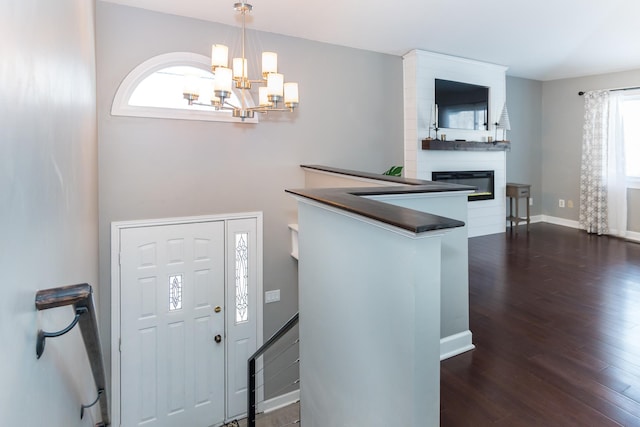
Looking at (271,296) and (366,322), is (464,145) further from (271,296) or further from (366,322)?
(366,322)

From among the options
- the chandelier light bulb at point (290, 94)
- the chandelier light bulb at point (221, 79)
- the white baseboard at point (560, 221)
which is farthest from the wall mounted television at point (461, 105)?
the chandelier light bulb at point (221, 79)

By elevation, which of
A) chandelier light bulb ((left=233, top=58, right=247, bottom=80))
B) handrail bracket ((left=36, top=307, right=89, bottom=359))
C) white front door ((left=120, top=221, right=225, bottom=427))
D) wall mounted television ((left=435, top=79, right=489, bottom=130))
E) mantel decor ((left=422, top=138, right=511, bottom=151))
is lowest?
white front door ((left=120, top=221, right=225, bottom=427))

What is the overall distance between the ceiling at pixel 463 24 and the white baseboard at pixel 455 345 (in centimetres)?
364

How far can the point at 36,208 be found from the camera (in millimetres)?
1129

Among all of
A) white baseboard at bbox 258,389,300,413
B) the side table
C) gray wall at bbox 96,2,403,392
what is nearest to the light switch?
gray wall at bbox 96,2,403,392

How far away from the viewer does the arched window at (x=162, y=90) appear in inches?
145

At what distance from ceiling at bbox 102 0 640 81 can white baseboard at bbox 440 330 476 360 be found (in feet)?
11.9

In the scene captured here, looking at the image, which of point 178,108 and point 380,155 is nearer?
point 178,108

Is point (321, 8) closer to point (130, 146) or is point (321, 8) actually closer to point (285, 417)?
point (130, 146)

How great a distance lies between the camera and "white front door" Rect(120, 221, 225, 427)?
3.93 m

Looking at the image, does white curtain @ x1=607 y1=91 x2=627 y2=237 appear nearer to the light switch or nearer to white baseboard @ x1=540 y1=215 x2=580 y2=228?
white baseboard @ x1=540 y1=215 x2=580 y2=228

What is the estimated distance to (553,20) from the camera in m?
4.72

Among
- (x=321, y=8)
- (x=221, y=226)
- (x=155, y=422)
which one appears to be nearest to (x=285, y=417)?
(x=155, y=422)

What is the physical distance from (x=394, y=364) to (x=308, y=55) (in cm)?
418
